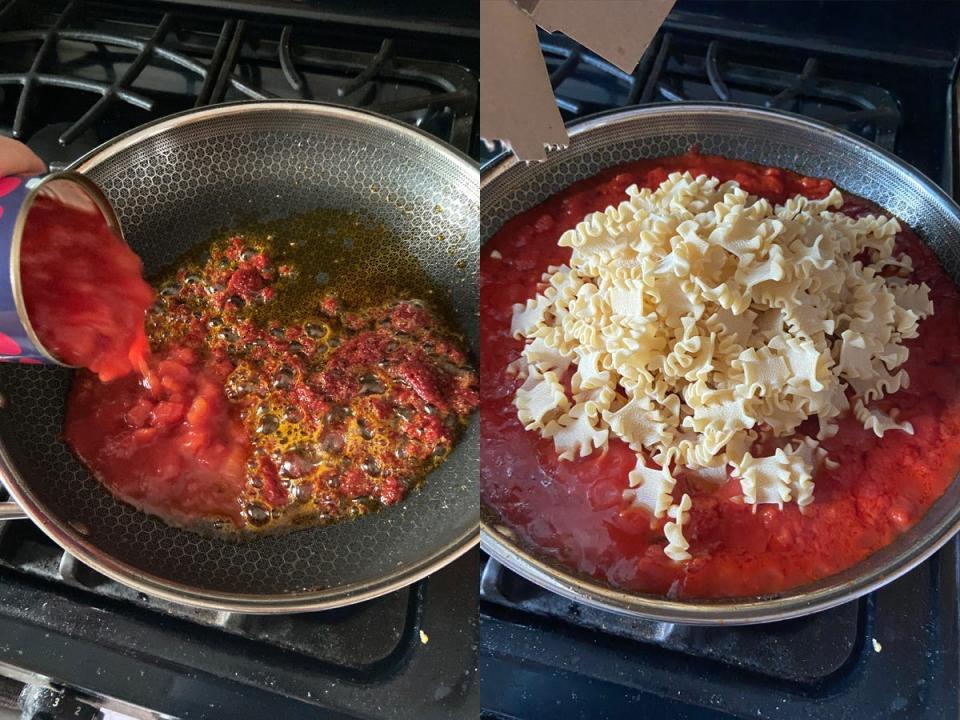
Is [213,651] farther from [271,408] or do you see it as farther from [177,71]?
[177,71]

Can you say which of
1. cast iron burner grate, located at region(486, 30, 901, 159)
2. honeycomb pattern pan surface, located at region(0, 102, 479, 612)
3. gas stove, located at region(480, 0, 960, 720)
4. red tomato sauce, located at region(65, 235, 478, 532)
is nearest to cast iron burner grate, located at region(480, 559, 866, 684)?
gas stove, located at region(480, 0, 960, 720)

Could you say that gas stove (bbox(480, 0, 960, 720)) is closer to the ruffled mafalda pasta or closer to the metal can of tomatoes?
the ruffled mafalda pasta

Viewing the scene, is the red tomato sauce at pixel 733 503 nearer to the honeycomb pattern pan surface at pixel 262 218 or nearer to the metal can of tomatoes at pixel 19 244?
the honeycomb pattern pan surface at pixel 262 218

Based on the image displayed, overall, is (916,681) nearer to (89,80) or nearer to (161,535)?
(161,535)

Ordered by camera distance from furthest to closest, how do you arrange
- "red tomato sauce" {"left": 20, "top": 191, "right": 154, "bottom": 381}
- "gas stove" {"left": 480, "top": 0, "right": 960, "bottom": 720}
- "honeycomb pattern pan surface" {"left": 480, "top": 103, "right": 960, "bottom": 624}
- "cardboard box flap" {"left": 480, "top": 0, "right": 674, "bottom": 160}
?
"honeycomb pattern pan surface" {"left": 480, "top": 103, "right": 960, "bottom": 624} < "red tomato sauce" {"left": 20, "top": 191, "right": 154, "bottom": 381} < "gas stove" {"left": 480, "top": 0, "right": 960, "bottom": 720} < "cardboard box flap" {"left": 480, "top": 0, "right": 674, "bottom": 160}

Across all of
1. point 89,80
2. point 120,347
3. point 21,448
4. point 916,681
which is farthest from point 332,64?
point 916,681

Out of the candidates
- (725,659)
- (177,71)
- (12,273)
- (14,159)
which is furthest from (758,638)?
(177,71)
